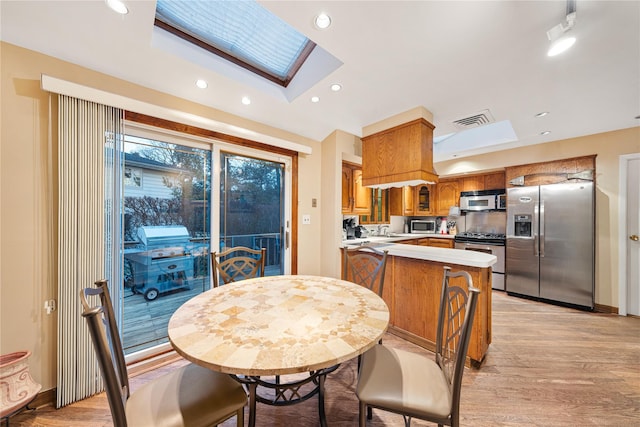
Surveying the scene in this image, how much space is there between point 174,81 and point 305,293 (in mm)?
2045

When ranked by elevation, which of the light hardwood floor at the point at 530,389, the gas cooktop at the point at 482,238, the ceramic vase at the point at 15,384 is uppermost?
the gas cooktop at the point at 482,238

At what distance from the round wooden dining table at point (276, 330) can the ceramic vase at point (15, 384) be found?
114 centimetres

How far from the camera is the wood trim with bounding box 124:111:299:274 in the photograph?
1.95 m

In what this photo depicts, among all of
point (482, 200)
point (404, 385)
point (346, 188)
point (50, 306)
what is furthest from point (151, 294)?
point (482, 200)

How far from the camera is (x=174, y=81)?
1.95 meters

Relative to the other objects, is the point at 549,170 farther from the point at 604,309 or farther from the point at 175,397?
the point at 175,397

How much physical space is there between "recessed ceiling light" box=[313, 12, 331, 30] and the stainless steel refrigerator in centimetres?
406

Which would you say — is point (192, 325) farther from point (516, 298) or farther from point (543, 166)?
point (543, 166)

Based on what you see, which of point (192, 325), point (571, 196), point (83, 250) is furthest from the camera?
point (571, 196)

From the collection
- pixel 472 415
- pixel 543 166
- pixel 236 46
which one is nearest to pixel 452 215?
pixel 543 166

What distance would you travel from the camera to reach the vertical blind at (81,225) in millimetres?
1573

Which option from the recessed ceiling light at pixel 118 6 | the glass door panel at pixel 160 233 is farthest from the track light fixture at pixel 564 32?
the glass door panel at pixel 160 233

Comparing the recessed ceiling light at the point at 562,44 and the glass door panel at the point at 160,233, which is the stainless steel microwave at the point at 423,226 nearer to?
the recessed ceiling light at the point at 562,44

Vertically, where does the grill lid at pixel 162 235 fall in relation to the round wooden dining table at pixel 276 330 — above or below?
above
